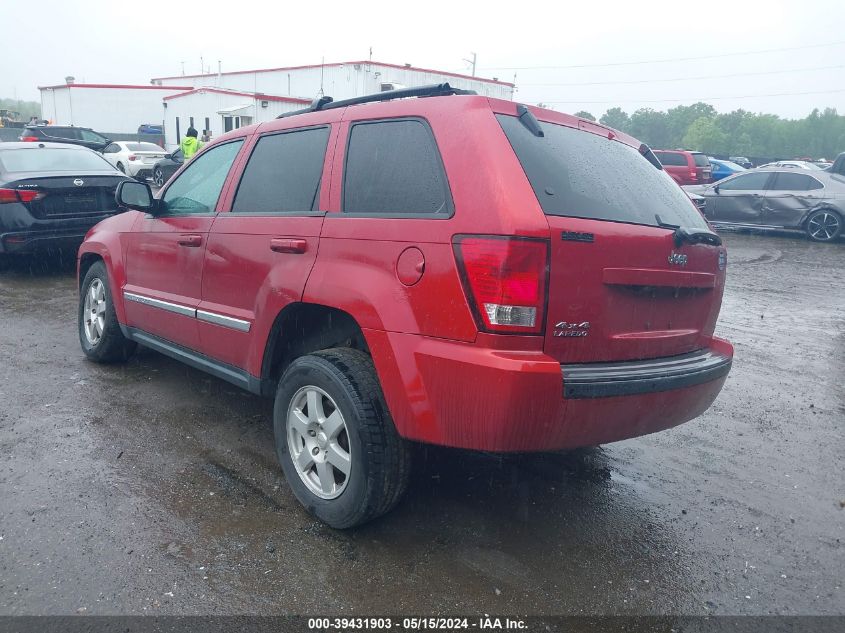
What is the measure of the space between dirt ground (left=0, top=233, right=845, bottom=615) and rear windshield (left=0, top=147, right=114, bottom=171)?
175 inches

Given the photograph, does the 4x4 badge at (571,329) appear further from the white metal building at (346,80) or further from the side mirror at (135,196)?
the white metal building at (346,80)

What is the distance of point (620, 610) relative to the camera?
2648 millimetres

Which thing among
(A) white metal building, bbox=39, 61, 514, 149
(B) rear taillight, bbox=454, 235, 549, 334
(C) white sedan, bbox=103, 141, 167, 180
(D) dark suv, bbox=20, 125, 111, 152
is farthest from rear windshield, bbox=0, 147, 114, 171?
(A) white metal building, bbox=39, 61, 514, 149

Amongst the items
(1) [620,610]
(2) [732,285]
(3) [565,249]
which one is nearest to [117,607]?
(1) [620,610]

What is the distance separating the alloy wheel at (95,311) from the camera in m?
5.21

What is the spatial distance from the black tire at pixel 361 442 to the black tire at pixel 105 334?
262 cm

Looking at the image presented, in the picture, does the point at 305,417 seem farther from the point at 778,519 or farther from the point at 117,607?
the point at 778,519

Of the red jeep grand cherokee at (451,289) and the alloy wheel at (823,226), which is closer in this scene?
the red jeep grand cherokee at (451,289)

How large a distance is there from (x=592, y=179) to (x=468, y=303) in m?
0.88

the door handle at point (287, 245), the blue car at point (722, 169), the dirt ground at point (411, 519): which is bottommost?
the dirt ground at point (411, 519)

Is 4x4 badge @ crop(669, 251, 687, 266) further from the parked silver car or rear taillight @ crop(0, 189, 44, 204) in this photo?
the parked silver car

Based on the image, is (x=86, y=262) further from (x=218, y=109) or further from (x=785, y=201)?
(x=218, y=109)

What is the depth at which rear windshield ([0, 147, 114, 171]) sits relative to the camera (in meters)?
8.42

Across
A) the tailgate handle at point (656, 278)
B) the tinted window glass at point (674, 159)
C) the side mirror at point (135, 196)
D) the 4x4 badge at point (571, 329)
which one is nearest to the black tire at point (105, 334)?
the side mirror at point (135, 196)
